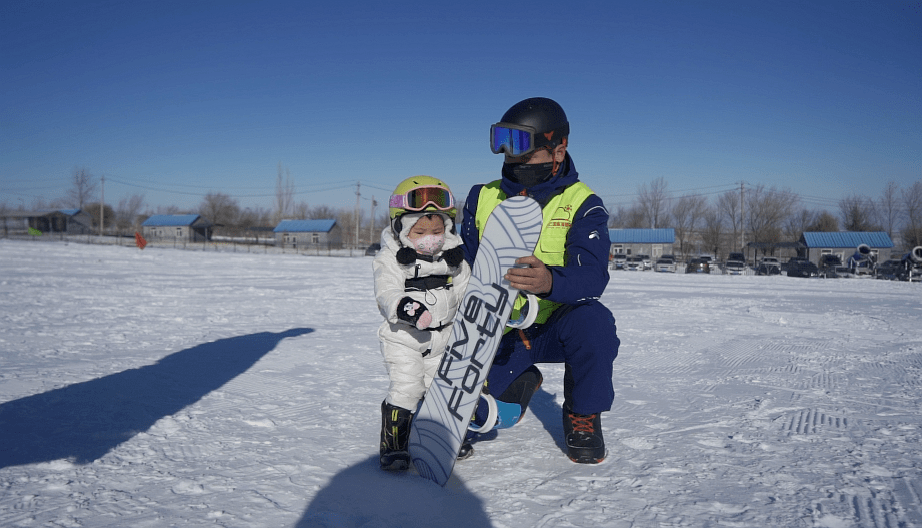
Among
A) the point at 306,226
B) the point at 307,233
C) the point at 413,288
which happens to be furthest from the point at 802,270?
the point at 306,226

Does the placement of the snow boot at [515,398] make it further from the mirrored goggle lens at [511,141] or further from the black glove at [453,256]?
the mirrored goggle lens at [511,141]

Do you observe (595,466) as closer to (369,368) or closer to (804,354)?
(369,368)

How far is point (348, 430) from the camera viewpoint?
272 centimetres

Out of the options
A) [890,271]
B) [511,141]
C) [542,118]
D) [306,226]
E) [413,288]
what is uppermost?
[306,226]

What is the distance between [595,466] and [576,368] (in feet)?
1.43

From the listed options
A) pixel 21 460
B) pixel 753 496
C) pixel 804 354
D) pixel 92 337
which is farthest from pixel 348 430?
pixel 804 354

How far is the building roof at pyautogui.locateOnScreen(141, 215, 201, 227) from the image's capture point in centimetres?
6131

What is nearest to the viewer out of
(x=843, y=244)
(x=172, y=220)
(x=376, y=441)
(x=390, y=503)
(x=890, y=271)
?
(x=390, y=503)

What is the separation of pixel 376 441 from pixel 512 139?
1.62m

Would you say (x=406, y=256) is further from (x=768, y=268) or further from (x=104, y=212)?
(x=104, y=212)

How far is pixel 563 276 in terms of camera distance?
2105mm

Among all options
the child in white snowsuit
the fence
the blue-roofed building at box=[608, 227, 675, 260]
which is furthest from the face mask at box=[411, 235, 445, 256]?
the blue-roofed building at box=[608, 227, 675, 260]

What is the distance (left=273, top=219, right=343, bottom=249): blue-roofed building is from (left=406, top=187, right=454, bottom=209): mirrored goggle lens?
2256 inches

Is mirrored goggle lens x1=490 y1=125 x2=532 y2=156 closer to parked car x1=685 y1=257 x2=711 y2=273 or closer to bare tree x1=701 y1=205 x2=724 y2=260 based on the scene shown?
parked car x1=685 y1=257 x2=711 y2=273
